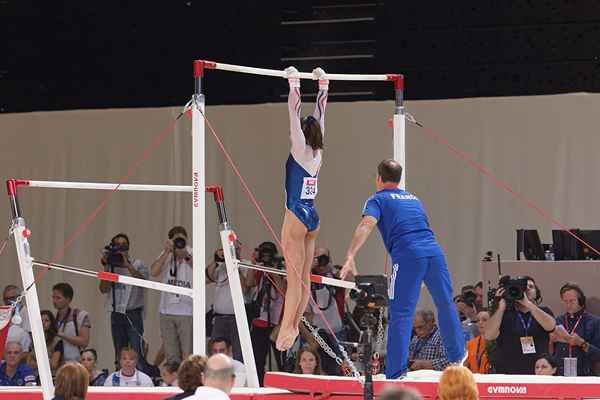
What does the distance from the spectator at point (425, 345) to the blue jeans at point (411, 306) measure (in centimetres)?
199

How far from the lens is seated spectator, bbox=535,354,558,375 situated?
865 centimetres

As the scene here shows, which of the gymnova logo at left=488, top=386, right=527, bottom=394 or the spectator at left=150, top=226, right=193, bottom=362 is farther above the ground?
the spectator at left=150, top=226, right=193, bottom=362

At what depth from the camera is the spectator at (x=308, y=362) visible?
980cm

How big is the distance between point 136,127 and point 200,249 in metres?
6.42

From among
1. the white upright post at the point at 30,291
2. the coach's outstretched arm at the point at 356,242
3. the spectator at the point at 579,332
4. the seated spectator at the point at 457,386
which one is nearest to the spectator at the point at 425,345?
the spectator at the point at 579,332

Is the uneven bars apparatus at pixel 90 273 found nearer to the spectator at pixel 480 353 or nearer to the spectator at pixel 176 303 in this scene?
the spectator at pixel 480 353

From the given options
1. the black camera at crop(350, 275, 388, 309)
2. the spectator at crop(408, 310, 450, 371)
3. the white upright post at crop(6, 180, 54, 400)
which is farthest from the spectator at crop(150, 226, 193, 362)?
the black camera at crop(350, 275, 388, 309)

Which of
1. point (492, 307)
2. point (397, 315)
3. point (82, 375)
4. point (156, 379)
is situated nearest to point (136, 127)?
point (156, 379)

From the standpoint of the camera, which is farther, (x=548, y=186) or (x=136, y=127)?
(x=136, y=127)

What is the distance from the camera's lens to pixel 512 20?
12.8 metres

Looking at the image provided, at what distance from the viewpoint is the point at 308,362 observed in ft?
32.2

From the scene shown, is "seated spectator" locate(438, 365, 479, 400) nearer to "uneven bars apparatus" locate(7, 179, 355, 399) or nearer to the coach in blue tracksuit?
the coach in blue tracksuit

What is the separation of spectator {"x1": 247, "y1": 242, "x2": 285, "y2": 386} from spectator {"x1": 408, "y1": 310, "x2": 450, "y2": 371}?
1.80 m

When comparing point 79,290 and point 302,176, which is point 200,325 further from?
point 79,290
